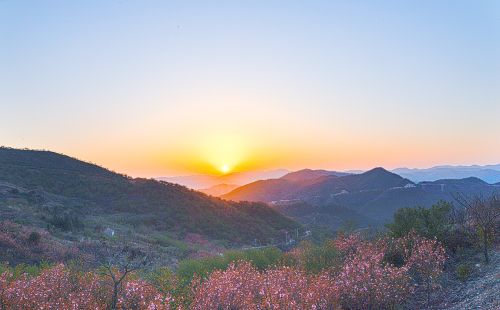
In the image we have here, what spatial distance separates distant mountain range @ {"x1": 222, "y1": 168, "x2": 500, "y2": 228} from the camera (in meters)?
81.1

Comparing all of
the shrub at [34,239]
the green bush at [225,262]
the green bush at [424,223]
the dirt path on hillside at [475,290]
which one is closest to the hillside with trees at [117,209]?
the shrub at [34,239]

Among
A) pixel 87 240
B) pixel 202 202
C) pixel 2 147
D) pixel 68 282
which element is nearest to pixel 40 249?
pixel 87 240

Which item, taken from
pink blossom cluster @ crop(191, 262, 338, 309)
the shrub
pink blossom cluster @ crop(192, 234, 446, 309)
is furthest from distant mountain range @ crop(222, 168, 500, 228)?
pink blossom cluster @ crop(191, 262, 338, 309)

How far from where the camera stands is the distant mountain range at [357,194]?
81.1 m

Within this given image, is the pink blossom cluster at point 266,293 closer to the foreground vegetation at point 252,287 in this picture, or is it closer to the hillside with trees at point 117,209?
the foreground vegetation at point 252,287

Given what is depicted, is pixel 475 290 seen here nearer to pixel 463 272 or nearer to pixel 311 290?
pixel 463 272

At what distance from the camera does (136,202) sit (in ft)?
152

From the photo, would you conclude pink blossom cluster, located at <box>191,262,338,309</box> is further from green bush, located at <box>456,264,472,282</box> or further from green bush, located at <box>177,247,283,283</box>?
green bush, located at <box>456,264,472,282</box>

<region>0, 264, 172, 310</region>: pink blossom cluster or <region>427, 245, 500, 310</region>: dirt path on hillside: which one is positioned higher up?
<region>0, 264, 172, 310</region>: pink blossom cluster

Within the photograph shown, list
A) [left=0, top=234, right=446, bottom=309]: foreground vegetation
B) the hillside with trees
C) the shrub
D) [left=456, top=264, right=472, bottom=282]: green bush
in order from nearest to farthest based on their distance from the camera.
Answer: [left=0, top=234, right=446, bottom=309]: foreground vegetation
[left=456, top=264, right=472, bottom=282]: green bush
the shrub
the hillside with trees

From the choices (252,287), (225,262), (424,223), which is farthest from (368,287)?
(424,223)

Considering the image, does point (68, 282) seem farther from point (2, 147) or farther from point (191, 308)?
point (2, 147)

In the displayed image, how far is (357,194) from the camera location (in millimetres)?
102375

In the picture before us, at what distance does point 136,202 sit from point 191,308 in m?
41.2
